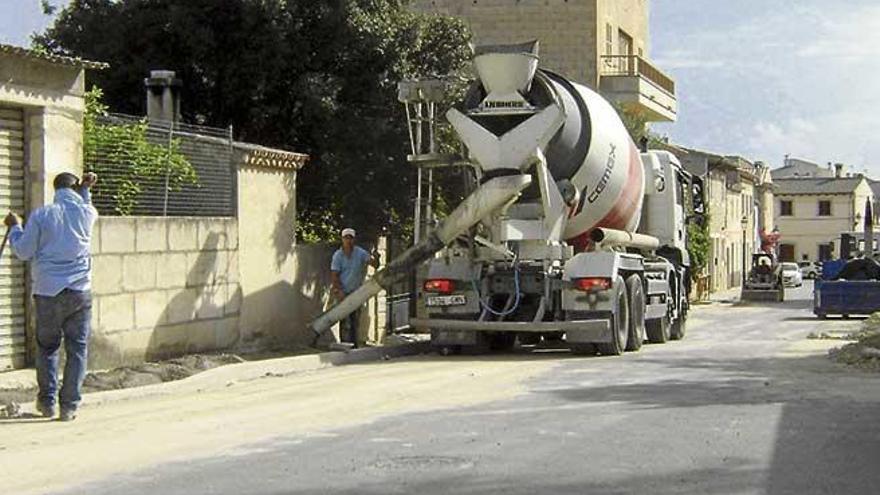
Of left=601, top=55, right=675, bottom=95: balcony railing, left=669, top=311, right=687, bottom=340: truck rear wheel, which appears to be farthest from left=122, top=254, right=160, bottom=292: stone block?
left=601, top=55, right=675, bottom=95: balcony railing

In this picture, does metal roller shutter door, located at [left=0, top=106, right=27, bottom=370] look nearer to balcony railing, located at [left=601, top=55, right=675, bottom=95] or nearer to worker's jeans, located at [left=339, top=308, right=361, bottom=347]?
worker's jeans, located at [left=339, top=308, right=361, bottom=347]

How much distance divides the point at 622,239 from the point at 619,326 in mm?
1948

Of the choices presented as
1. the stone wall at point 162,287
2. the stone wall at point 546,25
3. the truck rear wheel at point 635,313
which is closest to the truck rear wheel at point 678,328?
the truck rear wheel at point 635,313


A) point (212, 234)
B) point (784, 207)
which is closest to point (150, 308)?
point (212, 234)

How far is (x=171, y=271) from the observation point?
52.9 ft

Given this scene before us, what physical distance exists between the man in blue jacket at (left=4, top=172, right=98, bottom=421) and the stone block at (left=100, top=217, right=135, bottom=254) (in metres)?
3.75

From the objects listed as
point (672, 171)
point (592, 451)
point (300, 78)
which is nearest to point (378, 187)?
point (300, 78)

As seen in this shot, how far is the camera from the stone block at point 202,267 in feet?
54.2

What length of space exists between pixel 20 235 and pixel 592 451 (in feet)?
16.0

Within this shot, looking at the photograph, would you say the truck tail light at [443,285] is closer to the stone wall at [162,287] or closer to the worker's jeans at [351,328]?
the worker's jeans at [351,328]

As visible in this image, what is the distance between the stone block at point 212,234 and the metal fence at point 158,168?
282 mm

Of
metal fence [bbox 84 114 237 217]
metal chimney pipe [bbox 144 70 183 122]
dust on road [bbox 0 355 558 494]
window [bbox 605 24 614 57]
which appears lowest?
dust on road [bbox 0 355 558 494]

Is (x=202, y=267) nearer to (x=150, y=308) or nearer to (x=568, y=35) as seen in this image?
(x=150, y=308)

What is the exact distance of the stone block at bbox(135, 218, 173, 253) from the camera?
15376mm
